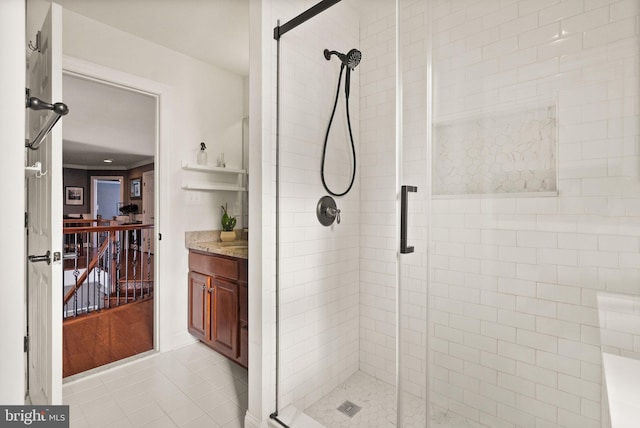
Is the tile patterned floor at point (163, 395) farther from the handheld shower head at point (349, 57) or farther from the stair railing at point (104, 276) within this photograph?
the handheld shower head at point (349, 57)

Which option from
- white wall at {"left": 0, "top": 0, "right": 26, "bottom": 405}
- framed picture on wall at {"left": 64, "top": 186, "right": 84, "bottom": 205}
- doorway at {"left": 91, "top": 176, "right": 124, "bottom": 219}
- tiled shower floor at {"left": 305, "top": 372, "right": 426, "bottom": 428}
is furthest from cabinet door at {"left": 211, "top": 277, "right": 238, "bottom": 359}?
framed picture on wall at {"left": 64, "top": 186, "right": 84, "bottom": 205}

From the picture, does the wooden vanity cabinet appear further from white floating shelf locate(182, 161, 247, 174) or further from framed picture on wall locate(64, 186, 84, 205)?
framed picture on wall locate(64, 186, 84, 205)

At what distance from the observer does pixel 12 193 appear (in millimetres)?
606

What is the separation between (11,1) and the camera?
554 mm

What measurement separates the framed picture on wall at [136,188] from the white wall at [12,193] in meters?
8.97

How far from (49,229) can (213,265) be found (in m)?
1.16

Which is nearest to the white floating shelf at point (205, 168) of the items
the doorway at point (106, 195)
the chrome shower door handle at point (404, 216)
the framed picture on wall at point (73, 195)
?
the chrome shower door handle at point (404, 216)

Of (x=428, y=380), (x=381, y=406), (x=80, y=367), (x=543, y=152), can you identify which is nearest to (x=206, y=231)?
(x=80, y=367)

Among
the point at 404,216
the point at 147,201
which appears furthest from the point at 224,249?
the point at 147,201

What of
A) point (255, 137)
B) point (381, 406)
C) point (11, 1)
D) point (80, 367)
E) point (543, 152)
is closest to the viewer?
point (11, 1)

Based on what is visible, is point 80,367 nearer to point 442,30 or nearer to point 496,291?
point 496,291

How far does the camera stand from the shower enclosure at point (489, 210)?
108 cm

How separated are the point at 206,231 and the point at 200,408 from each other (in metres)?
1.48

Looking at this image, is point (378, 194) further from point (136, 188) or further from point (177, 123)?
point (136, 188)
